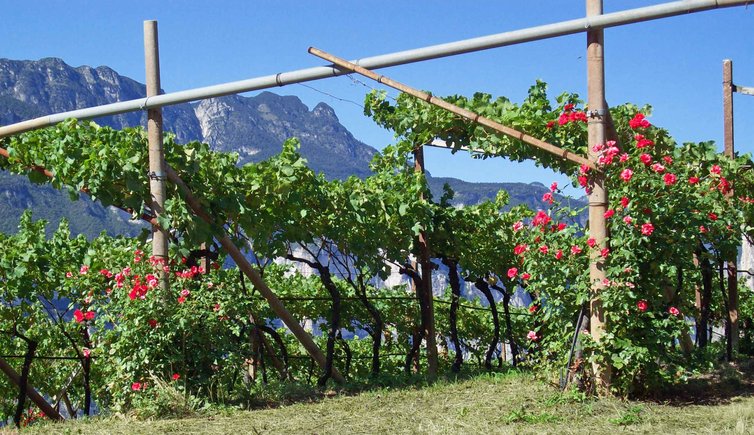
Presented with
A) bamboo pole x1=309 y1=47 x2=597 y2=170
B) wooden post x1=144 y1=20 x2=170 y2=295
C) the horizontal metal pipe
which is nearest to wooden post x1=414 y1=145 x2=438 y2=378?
bamboo pole x1=309 y1=47 x2=597 y2=170

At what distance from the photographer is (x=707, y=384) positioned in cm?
731

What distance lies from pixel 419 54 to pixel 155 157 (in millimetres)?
2245

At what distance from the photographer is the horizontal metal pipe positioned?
6.21 meters

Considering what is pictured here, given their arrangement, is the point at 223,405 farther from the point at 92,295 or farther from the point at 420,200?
the point at 420,200

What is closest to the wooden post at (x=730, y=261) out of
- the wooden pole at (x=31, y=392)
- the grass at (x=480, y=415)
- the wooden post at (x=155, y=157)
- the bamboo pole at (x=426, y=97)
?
the grass at (x=480, y=415)

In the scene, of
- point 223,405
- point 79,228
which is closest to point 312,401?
point 223,405

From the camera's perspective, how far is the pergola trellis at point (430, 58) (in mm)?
6402

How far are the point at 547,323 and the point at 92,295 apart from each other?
12.0 feet

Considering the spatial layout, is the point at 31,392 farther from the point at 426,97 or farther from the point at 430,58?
the point at 430,58

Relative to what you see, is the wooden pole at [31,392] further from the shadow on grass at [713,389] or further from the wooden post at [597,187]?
the shadow on grass at [713,389]

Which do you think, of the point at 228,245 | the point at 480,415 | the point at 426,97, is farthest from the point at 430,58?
the point at 480,415

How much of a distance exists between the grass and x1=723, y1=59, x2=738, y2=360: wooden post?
7.21 feet

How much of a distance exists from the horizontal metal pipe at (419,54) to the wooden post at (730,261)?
3622 mm

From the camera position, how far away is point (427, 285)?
9.52 metres
